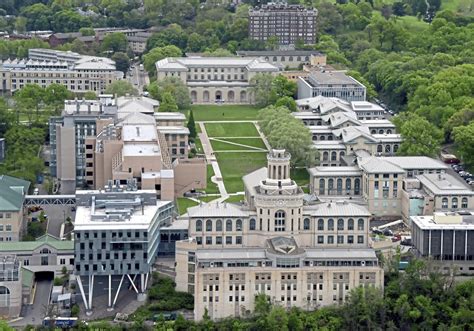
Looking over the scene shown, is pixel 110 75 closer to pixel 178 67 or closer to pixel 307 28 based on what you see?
pixel 178 67

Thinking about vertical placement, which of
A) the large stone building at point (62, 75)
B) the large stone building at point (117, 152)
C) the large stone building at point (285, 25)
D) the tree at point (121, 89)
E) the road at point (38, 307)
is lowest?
the road at point (38, 307)

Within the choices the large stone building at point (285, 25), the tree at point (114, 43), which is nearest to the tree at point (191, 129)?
the tree at point (114, 43)

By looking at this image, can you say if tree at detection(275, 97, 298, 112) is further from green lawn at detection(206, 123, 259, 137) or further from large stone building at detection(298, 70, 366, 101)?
large stone building at detection(298, 70, 366, 101)

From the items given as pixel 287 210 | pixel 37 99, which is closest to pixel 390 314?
pixel 287 210

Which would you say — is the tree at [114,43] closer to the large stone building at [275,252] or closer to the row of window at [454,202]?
the row of window at [454,202]

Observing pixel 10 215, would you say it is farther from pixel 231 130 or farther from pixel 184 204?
pixel 231 130

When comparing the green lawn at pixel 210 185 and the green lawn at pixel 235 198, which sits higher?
the green lawn at pixel 210 185
